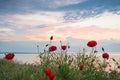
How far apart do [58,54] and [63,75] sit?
1671 millimetres

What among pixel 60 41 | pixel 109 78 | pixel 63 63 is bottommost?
pixel 109 78

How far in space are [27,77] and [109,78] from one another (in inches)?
108

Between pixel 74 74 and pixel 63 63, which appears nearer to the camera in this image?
pixel 74 74

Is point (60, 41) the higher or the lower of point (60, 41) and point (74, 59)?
the higher

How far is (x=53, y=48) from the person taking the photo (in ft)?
29.9

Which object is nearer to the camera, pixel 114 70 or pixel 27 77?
pixel 27 77

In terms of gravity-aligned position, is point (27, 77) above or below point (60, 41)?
below

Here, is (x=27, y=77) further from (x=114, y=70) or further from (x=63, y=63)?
(x=114, y=70)

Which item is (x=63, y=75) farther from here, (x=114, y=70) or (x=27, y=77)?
(x=114, y=70)

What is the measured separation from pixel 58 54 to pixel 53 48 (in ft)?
1.76

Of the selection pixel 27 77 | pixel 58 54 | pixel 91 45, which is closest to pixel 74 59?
pixel 58 54

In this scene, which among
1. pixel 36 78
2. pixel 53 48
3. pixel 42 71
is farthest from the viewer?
pixel 53 48

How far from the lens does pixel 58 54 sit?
9.59 meters

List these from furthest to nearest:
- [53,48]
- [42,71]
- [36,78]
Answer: [53,48] < [42,71] < [36,78]
